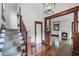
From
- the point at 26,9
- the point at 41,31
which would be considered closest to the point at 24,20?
the point at 26,9

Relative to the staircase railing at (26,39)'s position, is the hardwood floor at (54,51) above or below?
below

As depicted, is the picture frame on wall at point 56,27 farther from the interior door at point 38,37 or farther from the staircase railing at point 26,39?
the staircase railing at point 26,39

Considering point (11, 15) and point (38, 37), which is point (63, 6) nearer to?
point (38, 37)

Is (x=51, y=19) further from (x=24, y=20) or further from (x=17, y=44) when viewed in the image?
(x=17, y=44)

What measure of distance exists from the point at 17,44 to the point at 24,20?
0.46 metres

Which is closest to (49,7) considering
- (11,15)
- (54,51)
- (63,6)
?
(63,6)

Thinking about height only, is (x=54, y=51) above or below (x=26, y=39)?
below

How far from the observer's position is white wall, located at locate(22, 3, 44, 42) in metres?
1.74

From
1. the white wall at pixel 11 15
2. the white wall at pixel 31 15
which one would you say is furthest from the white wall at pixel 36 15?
the white wall at pixel 11 15

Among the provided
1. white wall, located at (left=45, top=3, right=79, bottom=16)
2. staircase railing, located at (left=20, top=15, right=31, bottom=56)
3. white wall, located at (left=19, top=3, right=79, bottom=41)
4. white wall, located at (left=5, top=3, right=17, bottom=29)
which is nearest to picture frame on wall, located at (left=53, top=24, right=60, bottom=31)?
white wall, located at (left=19, top=3, right=79, bottom=41)

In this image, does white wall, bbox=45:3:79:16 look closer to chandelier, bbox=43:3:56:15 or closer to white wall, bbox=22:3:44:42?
chandelier, bbox=43:3:56:15

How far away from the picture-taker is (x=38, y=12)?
1.79m

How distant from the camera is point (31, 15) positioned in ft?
5.70

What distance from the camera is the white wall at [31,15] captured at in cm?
174
